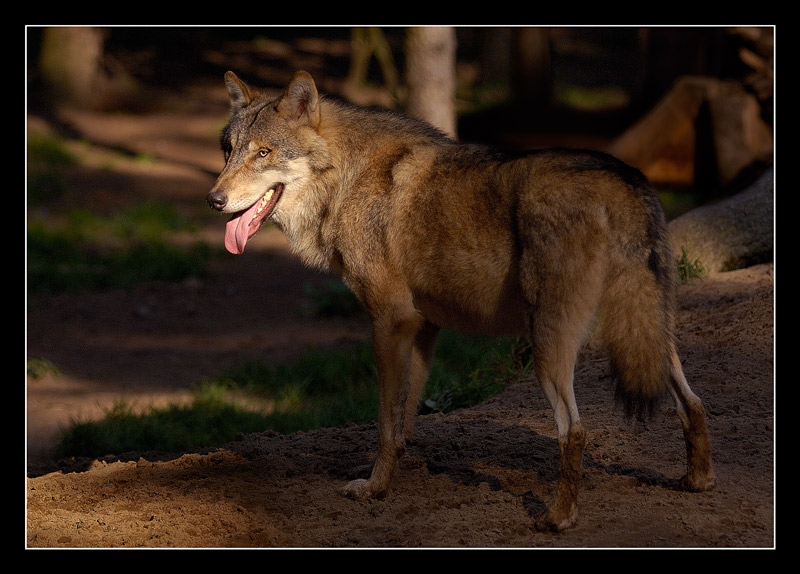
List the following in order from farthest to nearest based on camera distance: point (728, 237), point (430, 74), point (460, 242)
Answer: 1. point (430, 74)
2. point (728, 237)
3. point (460, 242)

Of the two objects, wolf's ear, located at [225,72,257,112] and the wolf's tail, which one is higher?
wolf's ear, located at [225,72,257,112]

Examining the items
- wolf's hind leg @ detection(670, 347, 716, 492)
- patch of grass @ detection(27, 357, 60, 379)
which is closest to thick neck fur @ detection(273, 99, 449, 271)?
wolf's hind leg @ detection(670, 347, 716, 492)

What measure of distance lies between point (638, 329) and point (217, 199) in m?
2.36

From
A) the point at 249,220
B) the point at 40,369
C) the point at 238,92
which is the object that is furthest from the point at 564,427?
the point at 40,369

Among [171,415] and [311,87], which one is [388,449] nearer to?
[311,87]

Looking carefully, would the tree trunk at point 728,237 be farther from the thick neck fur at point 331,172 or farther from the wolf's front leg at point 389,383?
the wolf's front leg at point 389,383

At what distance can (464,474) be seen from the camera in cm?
520

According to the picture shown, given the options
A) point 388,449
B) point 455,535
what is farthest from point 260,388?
point 455,535

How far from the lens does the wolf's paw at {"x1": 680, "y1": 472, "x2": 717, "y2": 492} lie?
4734mm

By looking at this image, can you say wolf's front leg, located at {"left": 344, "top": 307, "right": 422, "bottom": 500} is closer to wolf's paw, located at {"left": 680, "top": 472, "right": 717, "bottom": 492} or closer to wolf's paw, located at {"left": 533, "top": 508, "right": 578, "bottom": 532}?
wolf's paw, located at {"left": 533, "top": 508, "right": 578, "bottom": 532}

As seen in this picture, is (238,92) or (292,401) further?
(292,401)

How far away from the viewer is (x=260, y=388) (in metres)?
8.27

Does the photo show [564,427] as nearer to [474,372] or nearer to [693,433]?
[693,433]

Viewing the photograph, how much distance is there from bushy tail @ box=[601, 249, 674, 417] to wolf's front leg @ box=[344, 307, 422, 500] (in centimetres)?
116
